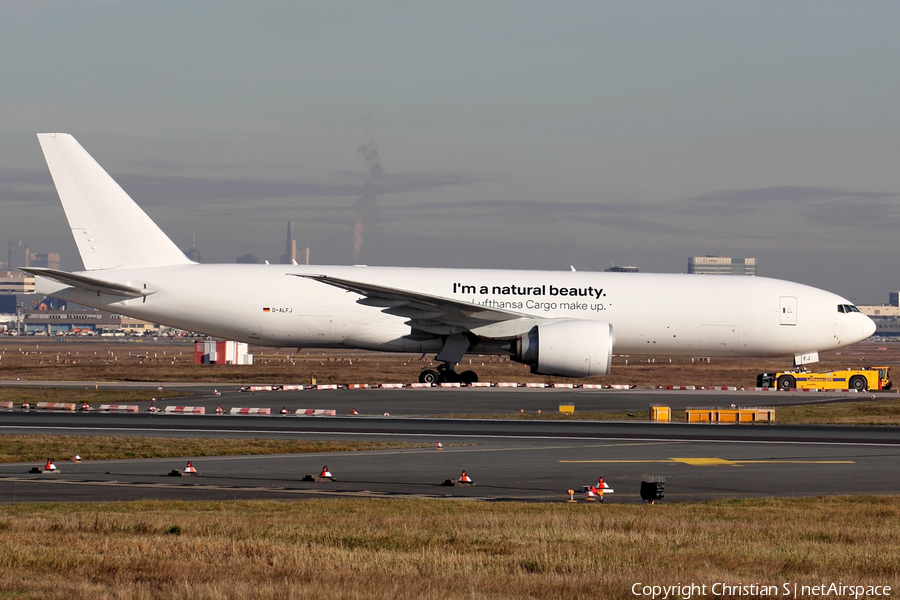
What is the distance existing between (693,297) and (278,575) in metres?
31.1

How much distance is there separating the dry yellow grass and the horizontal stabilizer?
23966 mm

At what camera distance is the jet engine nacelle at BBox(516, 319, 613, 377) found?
33562 mm

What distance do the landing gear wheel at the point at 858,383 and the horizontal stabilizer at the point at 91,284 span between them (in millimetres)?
29026

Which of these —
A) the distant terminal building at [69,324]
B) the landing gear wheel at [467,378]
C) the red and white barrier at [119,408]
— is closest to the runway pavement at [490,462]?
the red and white barrier at [119,408]

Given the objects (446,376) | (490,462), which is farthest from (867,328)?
(490,462)

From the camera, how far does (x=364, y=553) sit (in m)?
9.05

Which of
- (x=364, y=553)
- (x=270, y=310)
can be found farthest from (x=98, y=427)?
(x=364, y=553)

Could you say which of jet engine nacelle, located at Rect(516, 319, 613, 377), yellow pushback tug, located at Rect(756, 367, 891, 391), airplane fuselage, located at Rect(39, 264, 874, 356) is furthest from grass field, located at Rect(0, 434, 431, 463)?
yellow pushback tug, located at Rect(756, 367, 891, 391)

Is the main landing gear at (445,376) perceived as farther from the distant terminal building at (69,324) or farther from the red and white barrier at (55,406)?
the distant terminal building at (69,324)

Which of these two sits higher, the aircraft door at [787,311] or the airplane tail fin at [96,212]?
the airplane tail fin at [96,212]

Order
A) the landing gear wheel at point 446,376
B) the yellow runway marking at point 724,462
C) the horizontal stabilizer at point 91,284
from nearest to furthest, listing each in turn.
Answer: the yellow runway marking at point 724,462, the horizontal stabilizer at point 91,284, the landing gear wheel at point 446,376

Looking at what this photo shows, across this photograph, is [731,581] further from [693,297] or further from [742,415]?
[693,297]

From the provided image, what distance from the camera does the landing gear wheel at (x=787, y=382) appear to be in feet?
132

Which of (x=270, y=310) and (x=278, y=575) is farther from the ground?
(x=270, y=310)
